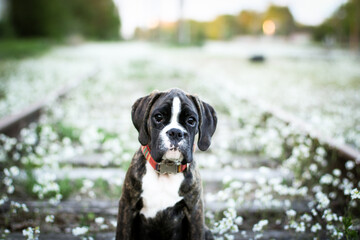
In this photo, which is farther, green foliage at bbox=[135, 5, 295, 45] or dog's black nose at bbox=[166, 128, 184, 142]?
green foliage at bbox=[135, 5, 295, 45]

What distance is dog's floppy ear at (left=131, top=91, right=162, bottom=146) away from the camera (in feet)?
8.01

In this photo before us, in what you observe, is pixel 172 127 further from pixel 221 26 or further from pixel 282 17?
pixel 221 26

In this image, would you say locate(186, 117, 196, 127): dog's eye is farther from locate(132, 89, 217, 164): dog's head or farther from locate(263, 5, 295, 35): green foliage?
locate(263, 5, 295, 35): green foliage

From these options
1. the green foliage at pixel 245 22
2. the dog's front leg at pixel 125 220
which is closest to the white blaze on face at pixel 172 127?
the dog's front leg at pixel 125 220

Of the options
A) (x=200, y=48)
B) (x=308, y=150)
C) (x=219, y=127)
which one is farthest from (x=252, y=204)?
(x=200, y=48)

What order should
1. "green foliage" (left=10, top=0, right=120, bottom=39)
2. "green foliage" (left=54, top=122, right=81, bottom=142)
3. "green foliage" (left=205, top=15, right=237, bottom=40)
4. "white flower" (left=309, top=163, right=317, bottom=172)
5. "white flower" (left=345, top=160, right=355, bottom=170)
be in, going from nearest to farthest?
"white flower" (left=345, top=160, right=355, bottom=170), "white flower" (left=309, top=163, right=317, bottom=172), "green foliage" (left=54, top=122, right=81, bottom=142), "green foliage" (left=10, top=0, right=120, bottom=39), "green foliage" (left=205, top=15, right=237, bottom=40)

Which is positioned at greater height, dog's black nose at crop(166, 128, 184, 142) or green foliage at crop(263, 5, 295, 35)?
green foliage at crop(263, 5, 295, 35)

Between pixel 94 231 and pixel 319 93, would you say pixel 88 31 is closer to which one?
pixel 319 93

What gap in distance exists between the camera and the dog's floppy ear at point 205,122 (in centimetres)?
250

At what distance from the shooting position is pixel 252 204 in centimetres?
387

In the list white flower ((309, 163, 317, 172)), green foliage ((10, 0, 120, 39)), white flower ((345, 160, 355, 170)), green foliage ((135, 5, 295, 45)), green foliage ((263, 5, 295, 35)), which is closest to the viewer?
white flower ((345, 160, 355, 170))

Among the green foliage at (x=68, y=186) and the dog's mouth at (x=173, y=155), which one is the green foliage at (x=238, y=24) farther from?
the dog's mouth at (x=173, y=155)

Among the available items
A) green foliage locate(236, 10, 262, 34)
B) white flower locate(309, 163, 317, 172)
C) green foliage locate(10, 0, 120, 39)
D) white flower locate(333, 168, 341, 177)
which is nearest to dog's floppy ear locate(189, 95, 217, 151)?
white flower locate(333, 168, 341, 177)

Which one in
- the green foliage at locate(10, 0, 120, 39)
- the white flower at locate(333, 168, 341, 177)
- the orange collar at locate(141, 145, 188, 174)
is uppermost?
the green foliage at locate(10, 0, 120, 39)
